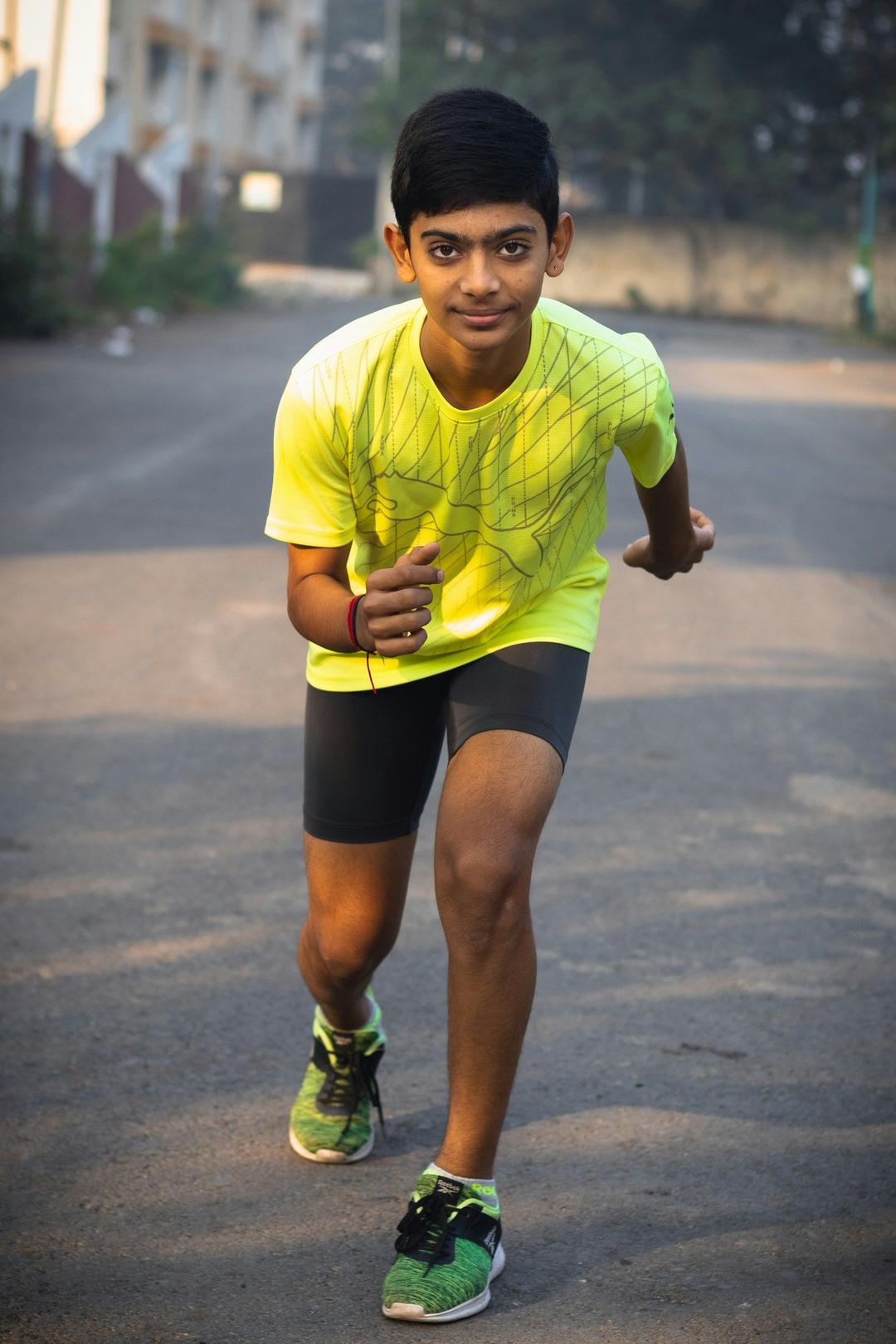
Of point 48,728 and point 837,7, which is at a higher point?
point 837,7

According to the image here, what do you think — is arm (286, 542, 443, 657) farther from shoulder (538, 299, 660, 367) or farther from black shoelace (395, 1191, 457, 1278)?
black shoelace (395, 1191, 457, 1278)

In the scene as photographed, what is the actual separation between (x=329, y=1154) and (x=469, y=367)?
1595 millimetres

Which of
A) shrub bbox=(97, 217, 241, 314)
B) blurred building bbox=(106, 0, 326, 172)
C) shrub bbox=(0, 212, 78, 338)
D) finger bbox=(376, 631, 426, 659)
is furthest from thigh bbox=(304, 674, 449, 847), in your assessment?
blurred building bbox=(106, 0, 326, 172)

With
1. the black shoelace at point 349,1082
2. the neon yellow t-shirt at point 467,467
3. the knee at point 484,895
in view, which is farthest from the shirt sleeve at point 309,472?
the black shoelace at point 349,1082

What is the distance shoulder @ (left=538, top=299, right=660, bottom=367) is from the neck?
100mm

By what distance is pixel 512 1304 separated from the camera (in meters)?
2.86

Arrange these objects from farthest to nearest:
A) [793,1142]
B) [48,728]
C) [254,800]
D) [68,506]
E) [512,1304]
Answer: [68,506] → [48,728] → [254,800] → [793,1142] → [512,1304]

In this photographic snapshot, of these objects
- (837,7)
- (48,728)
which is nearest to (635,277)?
(837,7)

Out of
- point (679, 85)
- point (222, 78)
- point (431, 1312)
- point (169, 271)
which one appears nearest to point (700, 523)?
point (431, 1312)

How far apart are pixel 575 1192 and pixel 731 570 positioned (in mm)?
6957

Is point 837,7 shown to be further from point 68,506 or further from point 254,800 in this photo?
point 254,800

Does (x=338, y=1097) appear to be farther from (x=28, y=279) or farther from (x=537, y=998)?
(x=28, y=279)

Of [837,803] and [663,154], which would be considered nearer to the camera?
[837,803]

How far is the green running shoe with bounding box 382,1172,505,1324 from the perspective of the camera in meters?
2.78
